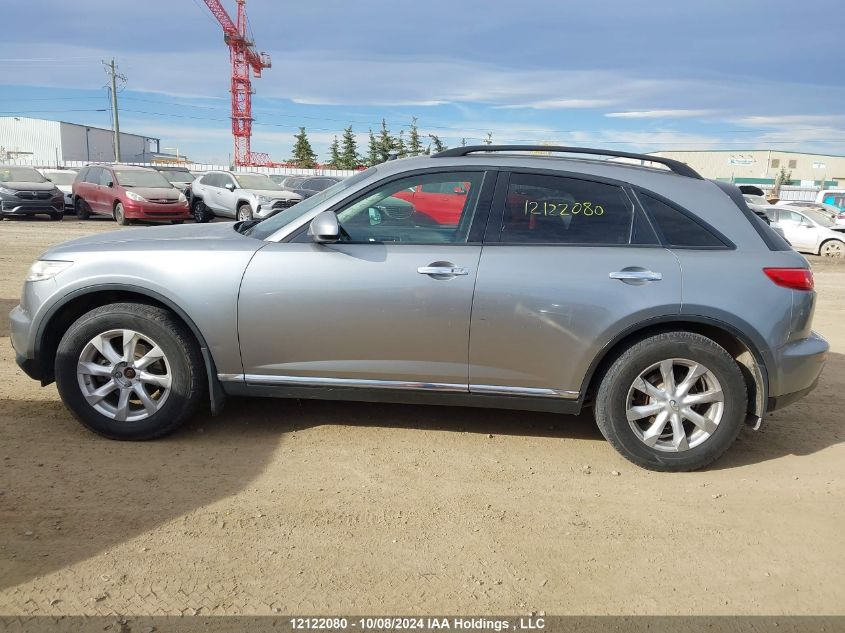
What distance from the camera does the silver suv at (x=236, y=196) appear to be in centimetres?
1855

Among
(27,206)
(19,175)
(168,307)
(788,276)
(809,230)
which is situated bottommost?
(27,206)

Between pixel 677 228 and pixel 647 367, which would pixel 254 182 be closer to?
pixel 677 228

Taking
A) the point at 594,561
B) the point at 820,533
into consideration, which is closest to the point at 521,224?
the point at 594,561

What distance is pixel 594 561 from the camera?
9.50ft

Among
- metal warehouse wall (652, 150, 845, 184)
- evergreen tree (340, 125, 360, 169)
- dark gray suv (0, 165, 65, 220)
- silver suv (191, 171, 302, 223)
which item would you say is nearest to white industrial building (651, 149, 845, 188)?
metal warehouse wall (652, 150, 845, 184)

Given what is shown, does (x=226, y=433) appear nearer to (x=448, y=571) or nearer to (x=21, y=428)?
(x=21, y=428)

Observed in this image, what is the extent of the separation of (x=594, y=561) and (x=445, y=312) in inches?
58.0

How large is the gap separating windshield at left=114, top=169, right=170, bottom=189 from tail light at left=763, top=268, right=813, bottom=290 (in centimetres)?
1867

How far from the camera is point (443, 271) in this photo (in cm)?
365

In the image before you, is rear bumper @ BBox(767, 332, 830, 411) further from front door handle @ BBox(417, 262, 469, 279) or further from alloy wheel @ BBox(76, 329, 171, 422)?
alloy wheel @ BBox(76, 329, 171, 422)

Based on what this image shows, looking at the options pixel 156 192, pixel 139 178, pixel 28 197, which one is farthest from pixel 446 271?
pixel 28 197

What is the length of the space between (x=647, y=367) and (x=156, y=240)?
2966 mm

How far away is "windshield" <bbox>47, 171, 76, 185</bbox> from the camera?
77.2 feet

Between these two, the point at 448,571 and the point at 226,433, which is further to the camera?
the point at 226,433
